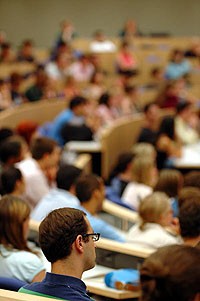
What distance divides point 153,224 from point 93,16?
1299 cm

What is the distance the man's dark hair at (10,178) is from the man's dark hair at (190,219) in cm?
141

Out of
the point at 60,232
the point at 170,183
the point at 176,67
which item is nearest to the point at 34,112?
the point at 176,67

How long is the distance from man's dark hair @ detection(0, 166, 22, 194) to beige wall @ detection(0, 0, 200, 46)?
12.3 meters

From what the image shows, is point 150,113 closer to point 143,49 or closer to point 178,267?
point 143,49

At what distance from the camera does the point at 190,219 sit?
3.73 meters

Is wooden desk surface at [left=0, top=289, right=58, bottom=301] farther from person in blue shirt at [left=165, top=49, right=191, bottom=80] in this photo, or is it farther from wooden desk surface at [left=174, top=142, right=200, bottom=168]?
person in blue shirt at [left=165, top=49, right=191, bottom=80]

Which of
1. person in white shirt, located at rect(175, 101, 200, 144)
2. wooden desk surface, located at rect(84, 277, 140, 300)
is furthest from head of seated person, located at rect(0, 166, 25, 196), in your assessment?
person in white shirt, located at rect(175, 101, 200, 144)

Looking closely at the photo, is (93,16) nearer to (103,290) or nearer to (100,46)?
(100,46)

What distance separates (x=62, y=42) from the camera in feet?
42.3

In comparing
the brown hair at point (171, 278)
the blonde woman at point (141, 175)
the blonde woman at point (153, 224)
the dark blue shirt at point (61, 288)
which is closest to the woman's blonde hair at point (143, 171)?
the blonde woman at point (141, 175)

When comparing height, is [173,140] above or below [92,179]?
below

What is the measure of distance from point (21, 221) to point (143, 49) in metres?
10.4

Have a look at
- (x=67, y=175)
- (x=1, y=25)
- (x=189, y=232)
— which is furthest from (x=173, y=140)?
(x=1, y=25)

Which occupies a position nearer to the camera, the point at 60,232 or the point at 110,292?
the point at 60,232
